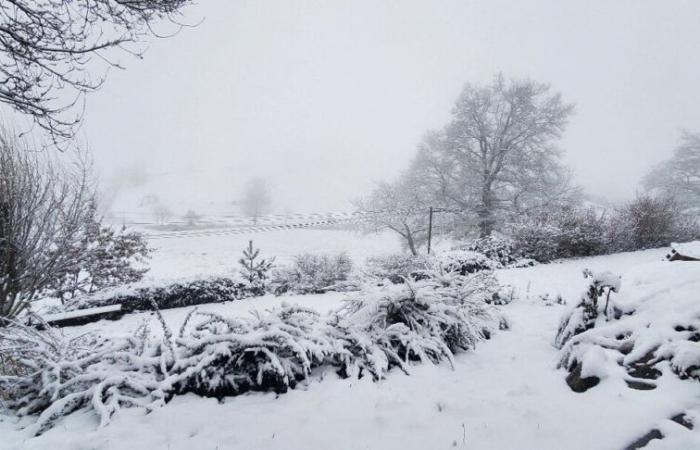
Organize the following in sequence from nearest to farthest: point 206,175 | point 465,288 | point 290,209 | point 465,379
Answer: point 465,379
point 465,288
point 290,209
point 206,175

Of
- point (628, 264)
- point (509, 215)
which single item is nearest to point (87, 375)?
point (628, 264)

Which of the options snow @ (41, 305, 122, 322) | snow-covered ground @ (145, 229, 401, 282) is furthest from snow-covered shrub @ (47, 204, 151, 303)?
snow-covered ground @ (145, 229, 401, 282)

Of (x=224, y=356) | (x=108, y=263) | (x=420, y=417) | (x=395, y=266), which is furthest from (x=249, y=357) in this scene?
(x=108, y=263)

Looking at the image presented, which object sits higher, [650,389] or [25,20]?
[25,20]

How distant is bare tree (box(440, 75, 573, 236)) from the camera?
46.9 ft

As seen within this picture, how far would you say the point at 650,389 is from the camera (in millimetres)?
2141

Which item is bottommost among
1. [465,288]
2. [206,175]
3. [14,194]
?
[465,288]

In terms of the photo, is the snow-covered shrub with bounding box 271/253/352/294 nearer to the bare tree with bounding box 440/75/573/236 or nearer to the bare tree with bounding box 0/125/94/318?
the bare tree with bounding box 0/125/94/318

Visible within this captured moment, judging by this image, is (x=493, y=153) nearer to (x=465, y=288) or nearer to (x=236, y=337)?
(x=465, y=288)

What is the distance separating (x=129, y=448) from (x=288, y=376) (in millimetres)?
1031

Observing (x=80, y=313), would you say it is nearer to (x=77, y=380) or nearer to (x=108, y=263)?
(x=108, y=263)

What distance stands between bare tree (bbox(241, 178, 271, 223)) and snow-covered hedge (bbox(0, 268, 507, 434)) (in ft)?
107

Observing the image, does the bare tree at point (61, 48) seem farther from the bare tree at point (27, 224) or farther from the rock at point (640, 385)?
the rock at point (640, 385)

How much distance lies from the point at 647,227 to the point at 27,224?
52.7 feet
